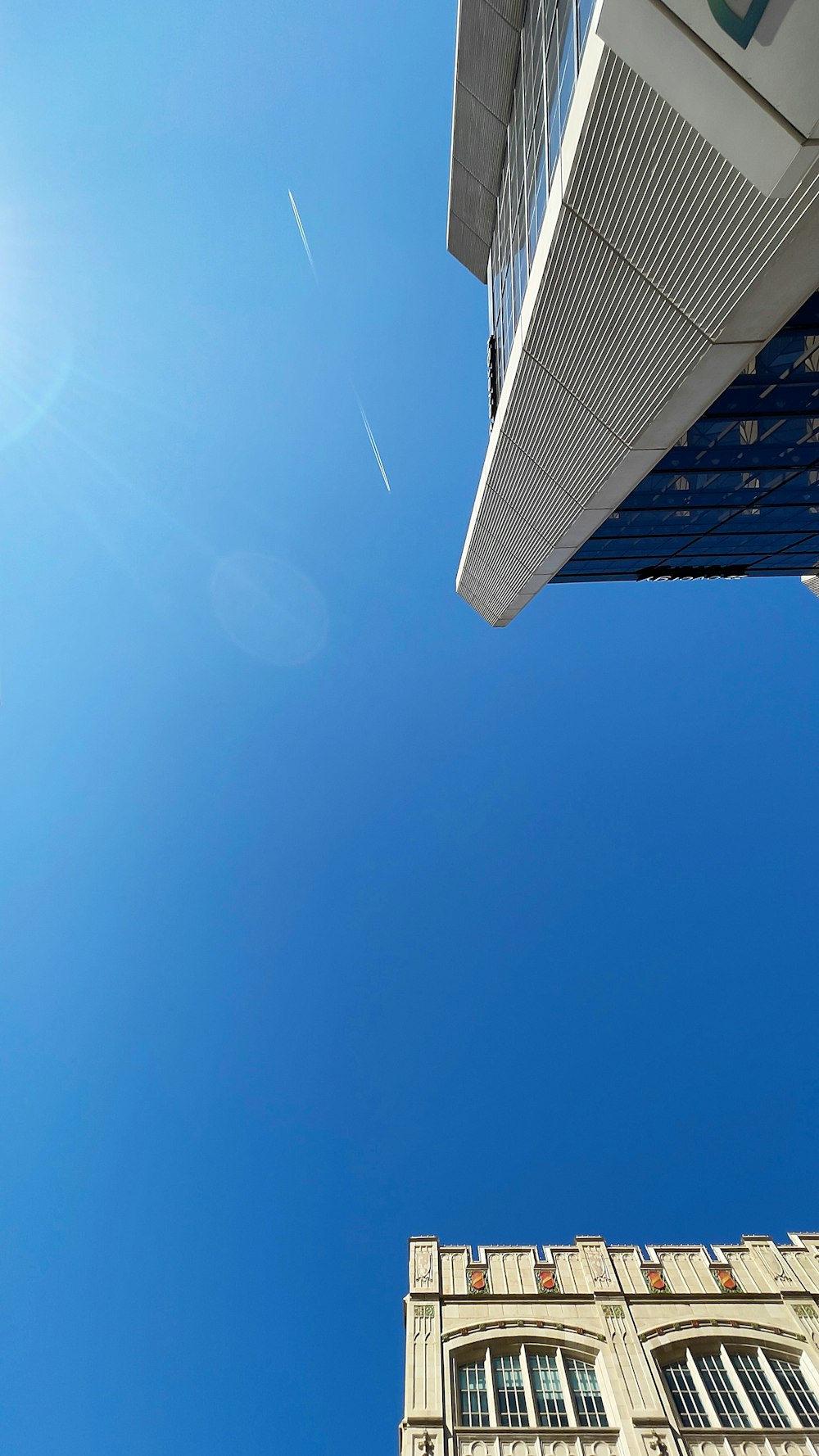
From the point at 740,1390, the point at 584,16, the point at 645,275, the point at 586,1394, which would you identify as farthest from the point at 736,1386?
the point at 584,16

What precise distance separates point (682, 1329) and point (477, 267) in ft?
149

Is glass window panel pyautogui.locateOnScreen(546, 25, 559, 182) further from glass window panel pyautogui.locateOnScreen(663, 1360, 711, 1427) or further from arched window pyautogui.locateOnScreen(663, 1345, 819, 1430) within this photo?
arched window pyautogui.locateOnScreen(663, 1345, 819, 1430)

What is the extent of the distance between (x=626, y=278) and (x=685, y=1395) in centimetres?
3163

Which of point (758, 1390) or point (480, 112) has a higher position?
point (480, 112)

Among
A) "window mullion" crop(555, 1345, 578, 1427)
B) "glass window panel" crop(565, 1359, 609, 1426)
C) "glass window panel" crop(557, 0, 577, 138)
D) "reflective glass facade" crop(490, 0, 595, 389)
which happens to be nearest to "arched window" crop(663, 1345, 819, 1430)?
"glass window panel" crop(565, 1359, 609, 1426)

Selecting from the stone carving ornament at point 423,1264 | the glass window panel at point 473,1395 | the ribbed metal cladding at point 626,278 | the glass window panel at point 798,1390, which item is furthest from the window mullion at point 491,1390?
the ribbed metal cladding at point 626,278

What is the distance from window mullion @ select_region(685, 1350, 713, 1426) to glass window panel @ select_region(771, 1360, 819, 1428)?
2.64 metres

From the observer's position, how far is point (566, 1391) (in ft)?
71.5

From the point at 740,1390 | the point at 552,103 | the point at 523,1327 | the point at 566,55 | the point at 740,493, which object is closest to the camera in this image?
the point at 566,55

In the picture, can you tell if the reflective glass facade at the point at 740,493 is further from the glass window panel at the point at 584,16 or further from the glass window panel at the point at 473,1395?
the glass window panel at the point at 473,1395

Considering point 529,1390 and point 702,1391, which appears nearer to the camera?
point 702,1391

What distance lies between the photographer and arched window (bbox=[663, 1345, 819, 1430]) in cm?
2086

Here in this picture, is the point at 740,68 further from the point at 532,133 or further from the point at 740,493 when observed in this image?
the point at 740,493

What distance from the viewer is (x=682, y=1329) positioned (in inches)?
916
